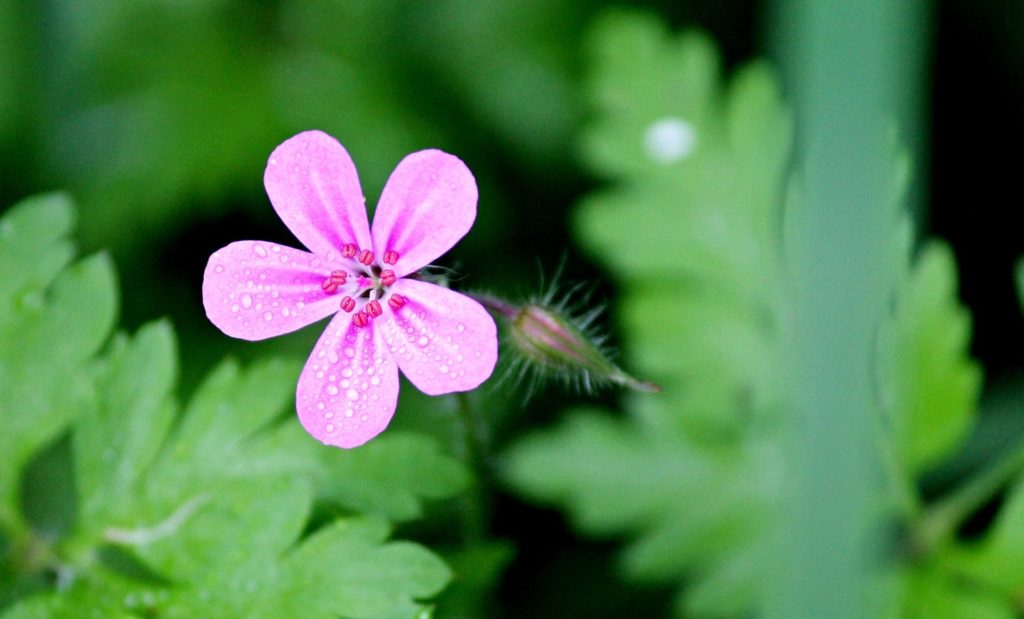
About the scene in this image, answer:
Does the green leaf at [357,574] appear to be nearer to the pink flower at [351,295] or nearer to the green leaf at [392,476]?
the green leaf at [392,476]

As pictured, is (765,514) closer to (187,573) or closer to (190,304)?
(187,573)

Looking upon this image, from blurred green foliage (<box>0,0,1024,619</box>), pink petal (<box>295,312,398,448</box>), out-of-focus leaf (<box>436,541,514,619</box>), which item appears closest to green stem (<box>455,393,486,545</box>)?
blurred green foliage (<box>0,0,1024,619</box>)

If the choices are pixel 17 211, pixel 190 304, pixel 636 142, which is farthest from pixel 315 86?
pixel 17 211

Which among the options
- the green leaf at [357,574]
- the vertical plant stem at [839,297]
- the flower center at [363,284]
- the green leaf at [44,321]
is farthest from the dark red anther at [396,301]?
the vertical plant stem at [839,297]

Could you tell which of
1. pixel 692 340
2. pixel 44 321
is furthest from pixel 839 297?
pixel 44 321

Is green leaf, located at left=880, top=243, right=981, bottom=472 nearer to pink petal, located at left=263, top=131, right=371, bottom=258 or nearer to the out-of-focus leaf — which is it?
the out-of-focus leaf

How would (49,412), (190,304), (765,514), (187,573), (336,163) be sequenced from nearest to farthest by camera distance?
(336,163) < (187,573) < (49,412) < (765,514) < (190,304)
